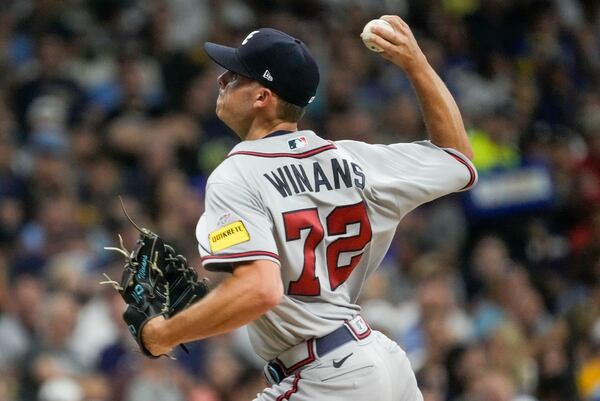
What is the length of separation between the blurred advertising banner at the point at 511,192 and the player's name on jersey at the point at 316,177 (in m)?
6.68

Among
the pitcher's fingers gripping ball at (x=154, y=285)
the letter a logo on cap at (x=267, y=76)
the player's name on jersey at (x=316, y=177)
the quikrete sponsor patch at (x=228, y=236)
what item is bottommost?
the pitcher's fingers gripping ball at (x=154, y=285)

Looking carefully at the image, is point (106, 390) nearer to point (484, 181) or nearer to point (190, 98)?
point (190, 98)

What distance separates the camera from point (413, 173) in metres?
4.13

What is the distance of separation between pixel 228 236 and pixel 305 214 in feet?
Answer: 1.03

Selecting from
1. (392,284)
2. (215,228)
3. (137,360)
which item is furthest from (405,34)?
(392,284)

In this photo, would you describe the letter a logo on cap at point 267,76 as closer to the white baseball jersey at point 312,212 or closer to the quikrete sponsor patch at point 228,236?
the white baseball jersey at point 312,212

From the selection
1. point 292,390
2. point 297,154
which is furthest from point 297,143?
point 292,390

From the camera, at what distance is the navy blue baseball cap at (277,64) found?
394 centimetres

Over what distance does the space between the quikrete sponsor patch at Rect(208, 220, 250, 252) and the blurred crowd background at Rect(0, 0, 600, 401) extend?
389 cm

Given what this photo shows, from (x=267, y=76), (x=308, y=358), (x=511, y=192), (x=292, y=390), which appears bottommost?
(x=511, y=192)

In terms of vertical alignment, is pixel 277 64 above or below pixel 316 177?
above

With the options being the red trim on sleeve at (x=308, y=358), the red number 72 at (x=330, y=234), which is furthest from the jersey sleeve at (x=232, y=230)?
the red trim on sleeve at (x=308, y=358)

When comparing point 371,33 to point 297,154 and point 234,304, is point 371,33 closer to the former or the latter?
point 297,154

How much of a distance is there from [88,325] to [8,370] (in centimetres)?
74
